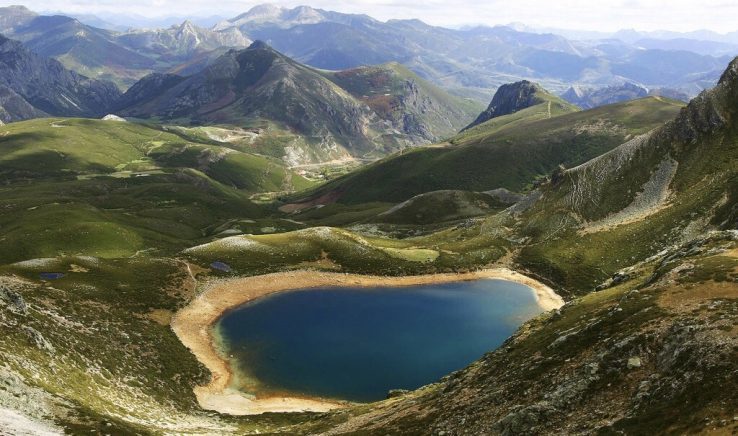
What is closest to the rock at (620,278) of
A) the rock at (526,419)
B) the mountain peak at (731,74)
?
the rock at (526,419)

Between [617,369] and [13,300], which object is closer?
[617,369]

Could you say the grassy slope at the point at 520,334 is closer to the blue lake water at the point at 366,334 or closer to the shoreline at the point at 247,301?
the shoreline at the point at 247,301

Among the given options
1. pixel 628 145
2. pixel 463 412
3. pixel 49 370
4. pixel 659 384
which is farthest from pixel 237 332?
pixel 628 145

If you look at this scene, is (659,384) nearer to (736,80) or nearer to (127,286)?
(127,286)

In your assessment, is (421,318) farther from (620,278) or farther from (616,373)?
(616,373)

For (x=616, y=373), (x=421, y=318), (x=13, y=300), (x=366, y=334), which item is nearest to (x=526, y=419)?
(x=616, y=373)
